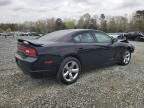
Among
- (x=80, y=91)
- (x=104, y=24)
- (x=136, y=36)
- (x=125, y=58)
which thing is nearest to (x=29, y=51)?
(x=80, y=91)

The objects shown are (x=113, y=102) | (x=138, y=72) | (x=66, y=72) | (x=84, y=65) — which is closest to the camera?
(x=113, y=102)

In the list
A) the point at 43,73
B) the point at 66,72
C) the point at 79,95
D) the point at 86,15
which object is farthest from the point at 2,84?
the point at 86,15

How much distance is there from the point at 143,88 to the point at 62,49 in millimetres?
2162

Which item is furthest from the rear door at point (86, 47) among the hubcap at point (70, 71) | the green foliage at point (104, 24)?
the green foliage at point (104, 24)

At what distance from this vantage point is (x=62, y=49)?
4535 millimetres

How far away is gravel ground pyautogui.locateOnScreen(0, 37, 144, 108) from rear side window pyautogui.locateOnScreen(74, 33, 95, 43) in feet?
3.35

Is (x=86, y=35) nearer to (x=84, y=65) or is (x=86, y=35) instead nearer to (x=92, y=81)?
(x=84, y=65)

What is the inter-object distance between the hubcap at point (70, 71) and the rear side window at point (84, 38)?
679 millimetres

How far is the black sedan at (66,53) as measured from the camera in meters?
4.25

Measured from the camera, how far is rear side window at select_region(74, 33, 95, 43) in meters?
5.01

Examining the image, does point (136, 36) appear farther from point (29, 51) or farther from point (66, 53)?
point (29, 51)

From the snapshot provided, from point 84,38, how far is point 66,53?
2.93ft

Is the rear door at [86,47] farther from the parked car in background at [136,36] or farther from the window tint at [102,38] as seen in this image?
the parked car in background at [136,36]

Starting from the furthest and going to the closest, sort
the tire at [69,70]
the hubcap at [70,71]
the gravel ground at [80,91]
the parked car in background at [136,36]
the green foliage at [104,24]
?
the green foliage at [104,24]
the parked car in background at [136,36]
the hubcap at [70,71]
the tire at [69,70]
the gravel ground at [80,91]
